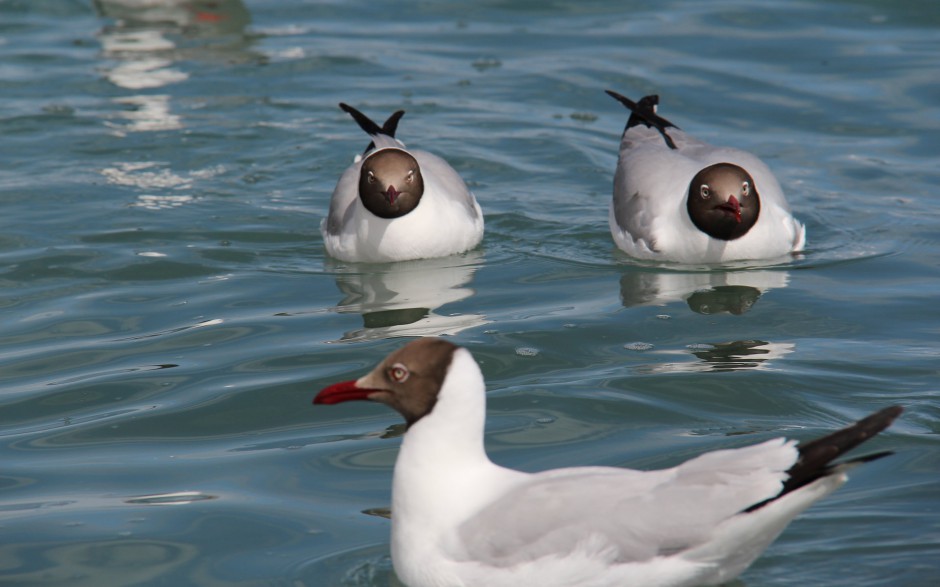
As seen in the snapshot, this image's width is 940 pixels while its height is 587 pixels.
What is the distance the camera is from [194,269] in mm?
9922

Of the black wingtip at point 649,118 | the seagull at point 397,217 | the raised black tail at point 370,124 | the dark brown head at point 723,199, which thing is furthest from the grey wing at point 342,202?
the dark brown head at point 723,199

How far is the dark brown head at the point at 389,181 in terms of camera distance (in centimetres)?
988

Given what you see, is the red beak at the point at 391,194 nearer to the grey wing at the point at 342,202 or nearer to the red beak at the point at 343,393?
the grey wing at the point at 342,202

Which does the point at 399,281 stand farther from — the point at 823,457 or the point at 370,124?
the point at 823,457

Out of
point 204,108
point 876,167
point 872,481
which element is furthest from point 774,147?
point 872,481

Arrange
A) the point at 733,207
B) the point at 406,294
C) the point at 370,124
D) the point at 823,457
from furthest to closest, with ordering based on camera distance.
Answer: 1. the point at 370,124
2. the point at 733,207
3. the point at 406,294
4. the point at 823,457

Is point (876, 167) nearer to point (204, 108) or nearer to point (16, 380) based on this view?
point (204, 108)

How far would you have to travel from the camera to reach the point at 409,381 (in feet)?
16.2

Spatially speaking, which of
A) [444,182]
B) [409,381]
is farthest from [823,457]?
[444,182]

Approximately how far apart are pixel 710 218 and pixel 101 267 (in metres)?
4.35

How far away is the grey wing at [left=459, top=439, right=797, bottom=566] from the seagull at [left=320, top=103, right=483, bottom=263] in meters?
5.09

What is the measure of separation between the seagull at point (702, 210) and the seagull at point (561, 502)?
4.99 m

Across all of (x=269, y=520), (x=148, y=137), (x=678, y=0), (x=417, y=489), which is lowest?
(x=269, y=520)

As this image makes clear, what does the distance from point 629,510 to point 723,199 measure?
5.27 meters
